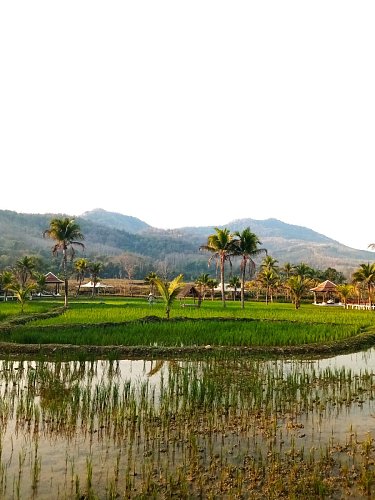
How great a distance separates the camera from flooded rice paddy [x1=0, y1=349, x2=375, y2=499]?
5.44 meters

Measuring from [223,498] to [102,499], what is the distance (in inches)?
54.9

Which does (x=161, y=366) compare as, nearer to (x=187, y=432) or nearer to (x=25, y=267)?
(x=187, y=432)

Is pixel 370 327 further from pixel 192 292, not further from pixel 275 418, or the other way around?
pixel 192 292

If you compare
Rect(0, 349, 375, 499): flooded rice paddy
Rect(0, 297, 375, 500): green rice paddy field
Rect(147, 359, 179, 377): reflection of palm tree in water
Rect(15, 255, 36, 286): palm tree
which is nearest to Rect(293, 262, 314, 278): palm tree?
Rect(15, 255, 36, 286): palm tree

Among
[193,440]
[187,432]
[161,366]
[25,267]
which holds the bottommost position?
[161,366]

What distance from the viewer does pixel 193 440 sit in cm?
649

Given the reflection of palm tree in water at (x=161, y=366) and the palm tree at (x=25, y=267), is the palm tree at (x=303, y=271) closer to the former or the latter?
the palm tree at (x=25, y=267)

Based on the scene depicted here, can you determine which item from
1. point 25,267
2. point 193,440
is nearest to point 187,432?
point 193,440

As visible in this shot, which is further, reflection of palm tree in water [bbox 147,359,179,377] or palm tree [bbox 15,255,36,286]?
palm tree [bbox 15,255,36,286]

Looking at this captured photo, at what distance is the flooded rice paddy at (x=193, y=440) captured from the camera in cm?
544

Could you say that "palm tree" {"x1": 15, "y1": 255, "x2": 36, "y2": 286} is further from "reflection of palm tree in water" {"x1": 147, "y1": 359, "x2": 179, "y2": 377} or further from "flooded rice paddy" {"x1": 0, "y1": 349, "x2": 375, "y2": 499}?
"flooded rice paddy" {"x1": 0, "y1": 349, "x2": 375, "y2": 499}

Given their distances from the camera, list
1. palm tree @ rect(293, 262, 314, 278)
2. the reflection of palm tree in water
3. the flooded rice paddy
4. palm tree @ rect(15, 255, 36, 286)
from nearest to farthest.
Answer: the flooded rice paddy < the reflection of palm tree in water < palm tree @ rect(15, 255, 36, 286) < palm tree @ rect(293, 262, 314, 278)

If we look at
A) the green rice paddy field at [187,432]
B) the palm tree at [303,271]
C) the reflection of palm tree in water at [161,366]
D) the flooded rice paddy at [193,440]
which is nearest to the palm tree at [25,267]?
the palm tree at [303,271]

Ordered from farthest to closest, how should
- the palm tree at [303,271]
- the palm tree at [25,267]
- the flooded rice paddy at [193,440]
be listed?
the palm tree at [303,271]
the palm tree at [25,267]
the flooded rice paddy at [193,440]
